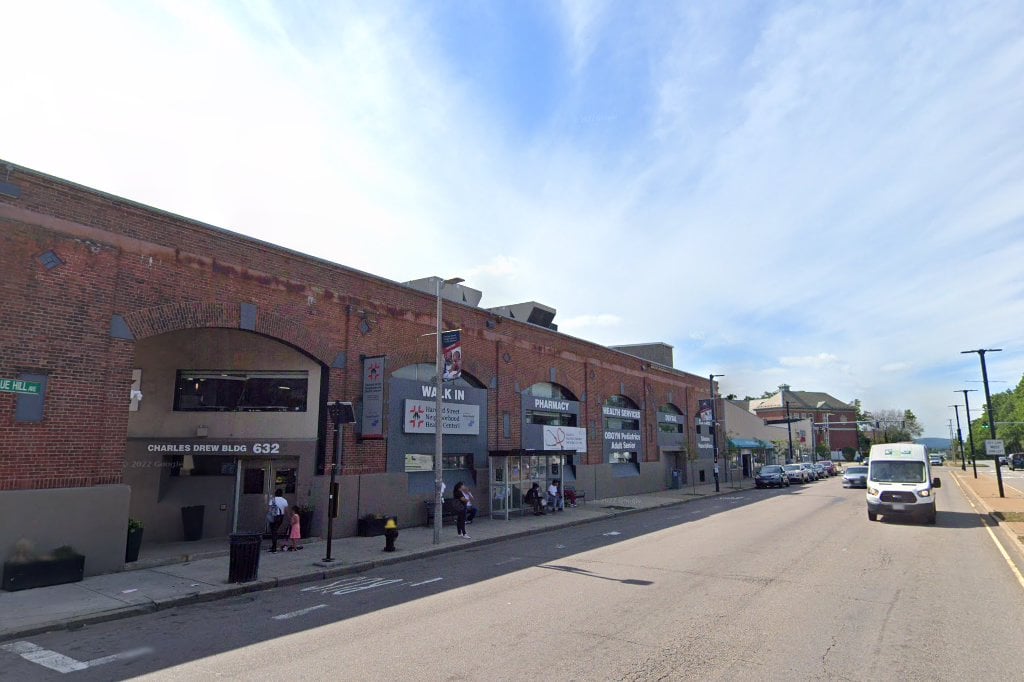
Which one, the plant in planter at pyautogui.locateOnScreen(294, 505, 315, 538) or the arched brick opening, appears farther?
the plant in planter at pyautogui.locateOnScreen(294, 505, 315, 538)

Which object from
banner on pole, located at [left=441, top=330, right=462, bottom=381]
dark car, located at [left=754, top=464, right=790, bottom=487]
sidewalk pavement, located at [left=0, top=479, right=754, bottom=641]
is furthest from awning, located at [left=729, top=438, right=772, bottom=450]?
banner on pole, located at [left=441, top=330, right=462, bottom=381]

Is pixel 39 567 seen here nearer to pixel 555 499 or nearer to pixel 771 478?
pixel 555 499

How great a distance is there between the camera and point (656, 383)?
39938mm

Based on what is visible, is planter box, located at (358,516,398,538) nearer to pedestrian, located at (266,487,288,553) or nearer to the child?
the child

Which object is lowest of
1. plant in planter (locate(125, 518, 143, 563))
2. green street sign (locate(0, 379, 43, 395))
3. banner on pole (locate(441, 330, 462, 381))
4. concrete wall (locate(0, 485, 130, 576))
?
plant in planter (locate(125, 518, 143, 563))

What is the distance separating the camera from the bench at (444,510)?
65.3ft

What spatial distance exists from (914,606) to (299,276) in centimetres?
1568

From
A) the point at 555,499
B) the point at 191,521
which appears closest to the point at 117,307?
the point at 191,521

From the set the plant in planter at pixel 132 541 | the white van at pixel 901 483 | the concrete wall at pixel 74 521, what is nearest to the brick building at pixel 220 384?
the concrete wall at pixel 74 521

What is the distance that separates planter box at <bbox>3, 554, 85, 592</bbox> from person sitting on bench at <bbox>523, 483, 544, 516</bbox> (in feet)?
48.8

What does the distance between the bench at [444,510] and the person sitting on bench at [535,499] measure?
3717mm

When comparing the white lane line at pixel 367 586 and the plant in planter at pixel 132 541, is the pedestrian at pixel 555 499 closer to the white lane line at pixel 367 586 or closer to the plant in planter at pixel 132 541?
the white lane line at pixel 367 586

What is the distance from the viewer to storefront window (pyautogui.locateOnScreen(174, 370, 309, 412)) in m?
17.9

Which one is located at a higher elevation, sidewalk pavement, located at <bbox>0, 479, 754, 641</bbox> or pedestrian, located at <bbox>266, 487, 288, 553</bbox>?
pedestrian, located at <bbox>266, 487, 288, 553</bbox>
